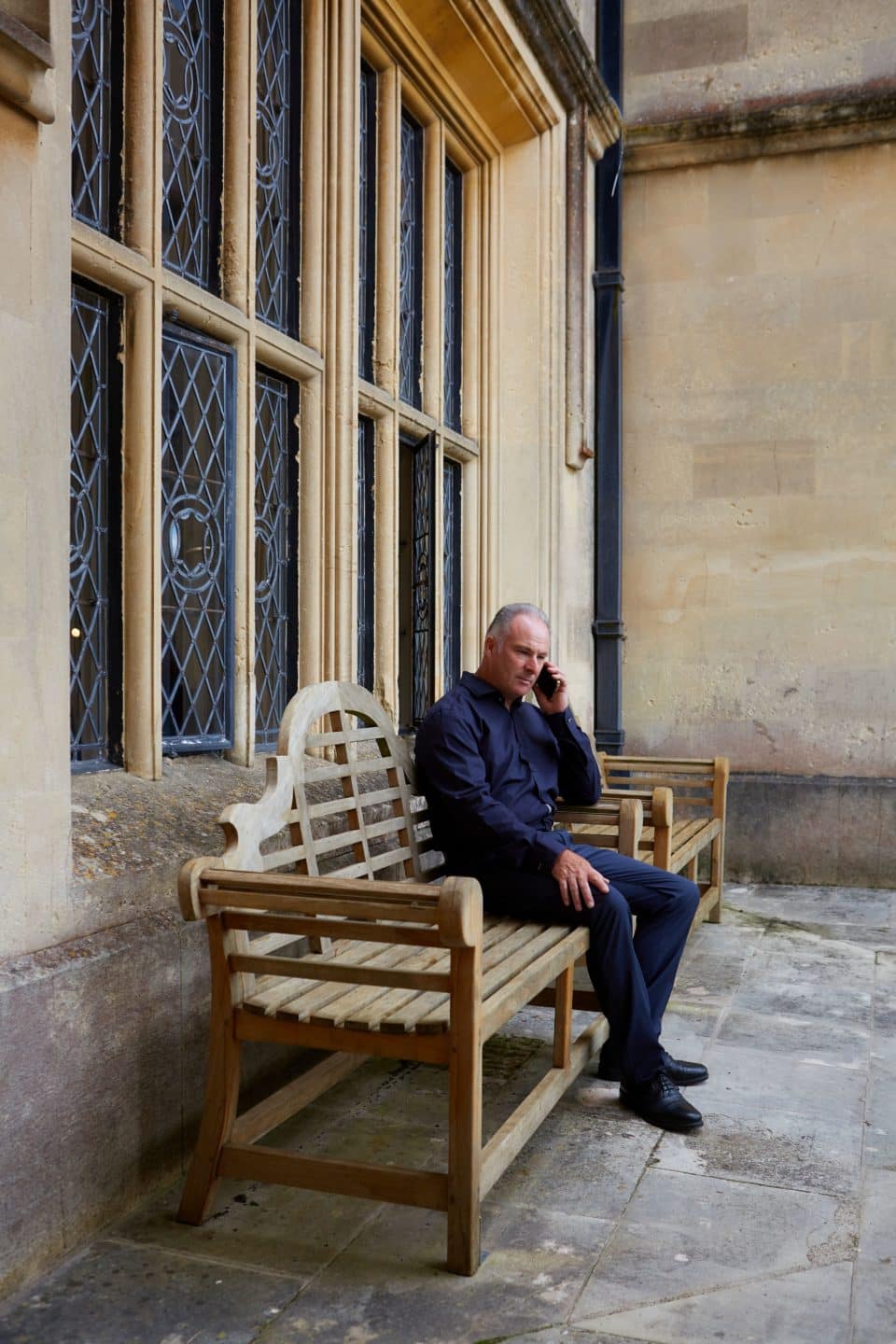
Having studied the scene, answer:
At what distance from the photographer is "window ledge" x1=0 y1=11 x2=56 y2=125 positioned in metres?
2.35

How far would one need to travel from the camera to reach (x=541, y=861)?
345cm

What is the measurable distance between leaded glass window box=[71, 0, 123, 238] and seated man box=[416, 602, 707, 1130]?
1650 millimetres

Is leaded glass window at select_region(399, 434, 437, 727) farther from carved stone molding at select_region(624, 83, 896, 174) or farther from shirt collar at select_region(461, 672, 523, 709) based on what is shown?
carved stone molding at select_region(624, 83, 896, 174)

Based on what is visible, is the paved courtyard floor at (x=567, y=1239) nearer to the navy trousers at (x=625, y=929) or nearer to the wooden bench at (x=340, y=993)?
the wooden bench at (x=340, y=993)

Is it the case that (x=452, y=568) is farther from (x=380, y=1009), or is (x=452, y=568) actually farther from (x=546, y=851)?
(x=380, y=1009)

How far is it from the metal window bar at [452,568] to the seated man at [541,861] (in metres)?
2.12

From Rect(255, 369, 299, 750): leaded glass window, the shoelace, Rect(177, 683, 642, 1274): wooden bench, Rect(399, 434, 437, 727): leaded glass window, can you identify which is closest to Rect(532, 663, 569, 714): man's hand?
Rect(255, 369, 299, 750): leaded glass window

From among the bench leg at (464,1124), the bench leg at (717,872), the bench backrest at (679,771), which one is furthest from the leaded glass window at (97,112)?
the bench leg at (717,872)

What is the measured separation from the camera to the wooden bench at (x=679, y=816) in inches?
186

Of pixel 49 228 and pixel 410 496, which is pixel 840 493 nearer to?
pixel 410 496

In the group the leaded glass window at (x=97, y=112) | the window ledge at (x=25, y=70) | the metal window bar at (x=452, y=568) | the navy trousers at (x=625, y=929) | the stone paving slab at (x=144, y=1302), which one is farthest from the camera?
the metal window bar at (x=452, y=568)

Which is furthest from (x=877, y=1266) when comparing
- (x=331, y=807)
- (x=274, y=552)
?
(x=274, y=552)

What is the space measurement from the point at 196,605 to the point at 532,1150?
1.87m

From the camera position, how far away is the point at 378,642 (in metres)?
5.07
